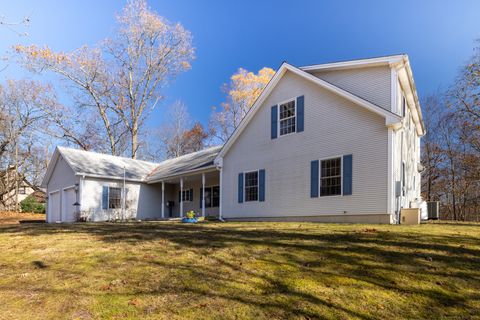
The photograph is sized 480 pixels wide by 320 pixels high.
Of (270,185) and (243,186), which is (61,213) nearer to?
(243,186)

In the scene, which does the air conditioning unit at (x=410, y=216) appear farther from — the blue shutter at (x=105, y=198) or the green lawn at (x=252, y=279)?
the blue shutter at (x=105, y=198)

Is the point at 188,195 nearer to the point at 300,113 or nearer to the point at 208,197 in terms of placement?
the point at 208,197

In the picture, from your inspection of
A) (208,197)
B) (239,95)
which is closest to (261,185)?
(208,197)

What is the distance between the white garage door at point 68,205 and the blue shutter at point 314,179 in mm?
14377

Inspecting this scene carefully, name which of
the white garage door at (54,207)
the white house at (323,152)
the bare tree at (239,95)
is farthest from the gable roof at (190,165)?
the bare tree at (239,95)

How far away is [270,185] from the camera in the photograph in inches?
545

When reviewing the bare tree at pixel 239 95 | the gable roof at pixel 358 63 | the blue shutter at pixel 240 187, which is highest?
the bare tree at pixel 239 95

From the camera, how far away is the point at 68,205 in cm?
2050

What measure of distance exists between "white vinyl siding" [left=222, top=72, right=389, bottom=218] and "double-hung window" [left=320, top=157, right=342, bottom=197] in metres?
0.24

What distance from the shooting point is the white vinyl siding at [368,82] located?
11.5 meters

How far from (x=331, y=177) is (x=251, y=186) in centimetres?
399

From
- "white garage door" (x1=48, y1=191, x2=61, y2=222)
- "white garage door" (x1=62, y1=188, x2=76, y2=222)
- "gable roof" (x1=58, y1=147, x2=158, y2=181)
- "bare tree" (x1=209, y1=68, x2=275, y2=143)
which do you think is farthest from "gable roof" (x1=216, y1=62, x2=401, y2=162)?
"bare tree" (x1=209, y1=68, x2=275, y2=143)

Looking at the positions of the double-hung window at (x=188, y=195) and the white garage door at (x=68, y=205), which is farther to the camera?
the double-hung window at (x=188, y=195)

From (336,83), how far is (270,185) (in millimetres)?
4789
